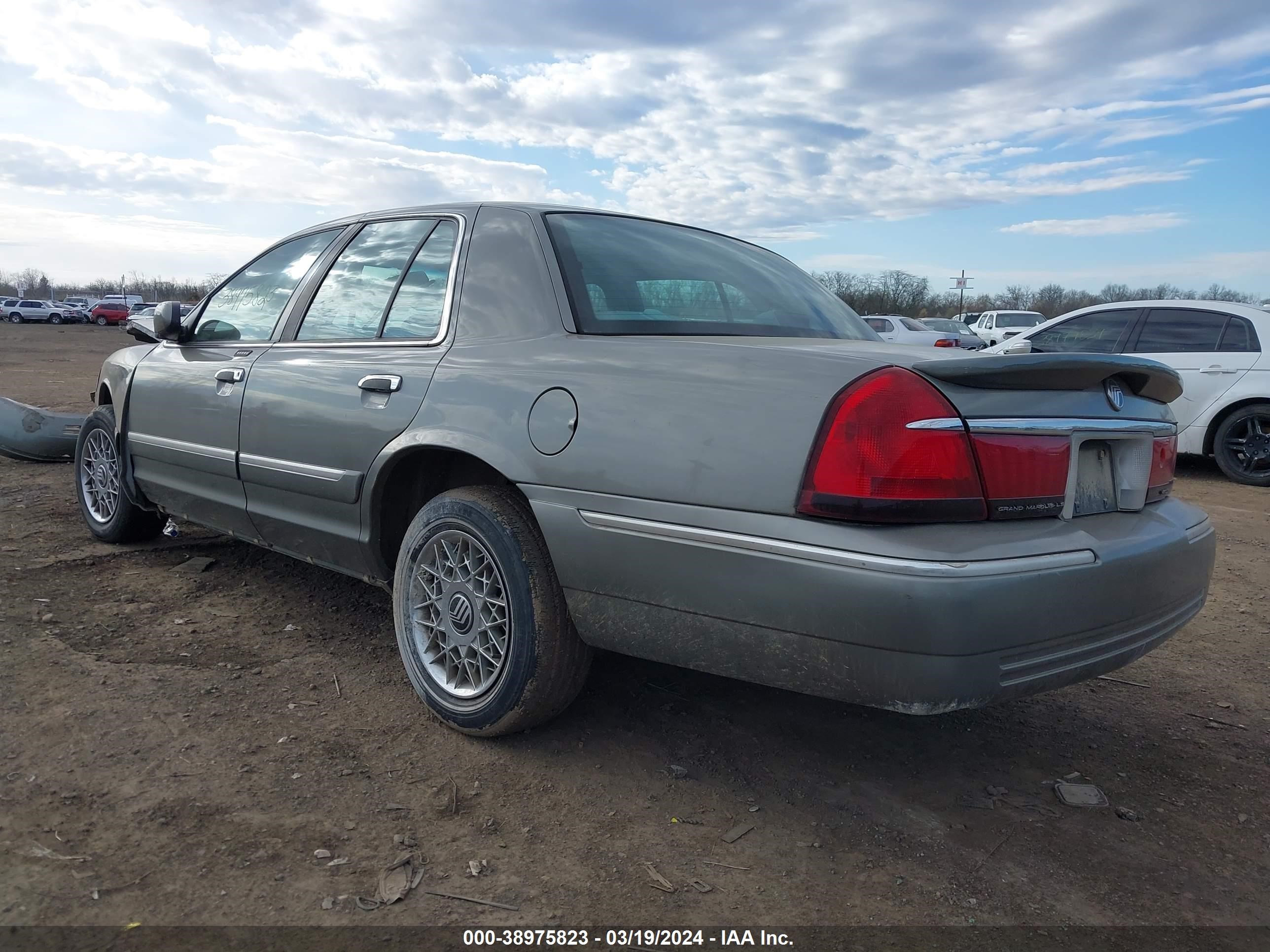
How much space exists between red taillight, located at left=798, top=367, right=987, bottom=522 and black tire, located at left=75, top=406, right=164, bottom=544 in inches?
146

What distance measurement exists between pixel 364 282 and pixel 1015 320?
26.0m

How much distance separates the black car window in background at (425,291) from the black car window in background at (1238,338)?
738 centimetres

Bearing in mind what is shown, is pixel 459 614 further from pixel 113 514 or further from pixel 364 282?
pixel 113 514

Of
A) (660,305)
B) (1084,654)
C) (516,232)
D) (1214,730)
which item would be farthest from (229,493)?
(1214,730)

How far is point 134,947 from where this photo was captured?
1834 millimetres

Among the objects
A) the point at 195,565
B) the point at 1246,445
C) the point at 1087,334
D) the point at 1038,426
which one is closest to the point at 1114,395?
the point at 1038,426

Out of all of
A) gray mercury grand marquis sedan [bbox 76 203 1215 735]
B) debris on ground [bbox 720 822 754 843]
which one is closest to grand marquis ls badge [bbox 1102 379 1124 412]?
gray mercury grand marquis sedan [bbox 76 203 1215 735]

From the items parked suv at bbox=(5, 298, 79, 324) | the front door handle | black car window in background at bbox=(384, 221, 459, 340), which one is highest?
black car window in background at bbox=(384, 221, 459, 340)

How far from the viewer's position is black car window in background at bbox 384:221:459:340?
3.07 m

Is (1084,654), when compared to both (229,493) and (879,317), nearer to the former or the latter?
(229,493)

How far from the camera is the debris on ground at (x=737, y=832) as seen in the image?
2.30m

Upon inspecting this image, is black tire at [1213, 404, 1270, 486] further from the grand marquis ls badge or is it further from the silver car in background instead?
the silver car in background

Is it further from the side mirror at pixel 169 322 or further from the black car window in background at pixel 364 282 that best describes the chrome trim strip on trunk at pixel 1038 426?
the side mirror at pixel 169 322

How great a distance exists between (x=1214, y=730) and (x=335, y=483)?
2.93 m
